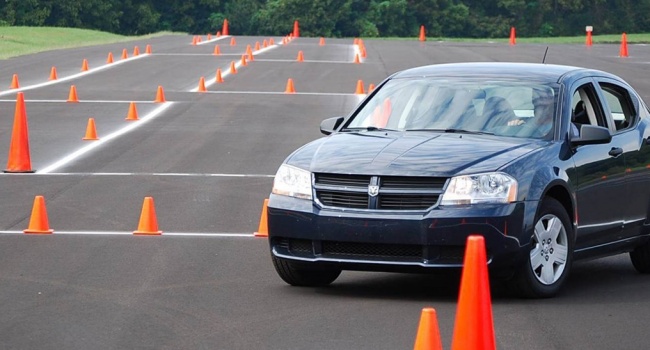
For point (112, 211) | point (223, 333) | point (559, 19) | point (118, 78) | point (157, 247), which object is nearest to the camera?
point (223, 333)

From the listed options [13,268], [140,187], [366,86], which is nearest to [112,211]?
[140,187]

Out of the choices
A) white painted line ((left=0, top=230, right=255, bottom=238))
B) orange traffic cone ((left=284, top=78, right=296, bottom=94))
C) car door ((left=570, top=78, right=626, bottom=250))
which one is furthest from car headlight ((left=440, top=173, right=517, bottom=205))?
orange traffic cone ((left=284, top=78, right=296, bottom=94))

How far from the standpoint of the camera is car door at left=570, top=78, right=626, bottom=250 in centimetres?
967

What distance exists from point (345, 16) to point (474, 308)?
272 feet

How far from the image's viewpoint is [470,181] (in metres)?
8.76

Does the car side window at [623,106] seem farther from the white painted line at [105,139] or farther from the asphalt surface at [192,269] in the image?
the white painted line at [105,139]

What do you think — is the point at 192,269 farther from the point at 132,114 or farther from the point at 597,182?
the point at 132,114

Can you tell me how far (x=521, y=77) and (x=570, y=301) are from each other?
1.87m

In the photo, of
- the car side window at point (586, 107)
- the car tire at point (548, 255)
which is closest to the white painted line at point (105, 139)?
the car side window at point (586, 107)

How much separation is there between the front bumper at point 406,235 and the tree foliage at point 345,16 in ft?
A: 256

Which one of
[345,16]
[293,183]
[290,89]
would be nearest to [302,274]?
[293,183]

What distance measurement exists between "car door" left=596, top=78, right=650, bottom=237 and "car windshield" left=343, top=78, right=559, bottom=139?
799mm

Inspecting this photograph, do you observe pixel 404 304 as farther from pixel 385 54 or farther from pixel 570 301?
pixel 385 54

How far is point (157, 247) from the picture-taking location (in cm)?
1155
